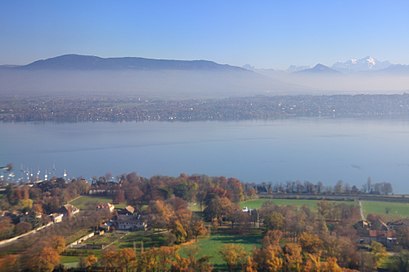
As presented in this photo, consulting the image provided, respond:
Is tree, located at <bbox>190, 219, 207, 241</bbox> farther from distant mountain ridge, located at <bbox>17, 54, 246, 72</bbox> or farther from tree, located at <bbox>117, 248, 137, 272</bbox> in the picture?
distant mountain ridge, located at <bbox>17, 54, 246, 72</bbox>

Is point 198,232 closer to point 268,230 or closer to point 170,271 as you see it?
point 268,230

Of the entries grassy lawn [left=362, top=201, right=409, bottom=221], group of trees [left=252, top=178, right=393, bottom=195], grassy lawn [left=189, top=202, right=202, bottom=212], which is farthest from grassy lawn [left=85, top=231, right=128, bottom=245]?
grassy lawn [left=362, top=201, right=409, bottom=221]

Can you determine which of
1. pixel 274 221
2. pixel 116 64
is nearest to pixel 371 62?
pixel 116 64

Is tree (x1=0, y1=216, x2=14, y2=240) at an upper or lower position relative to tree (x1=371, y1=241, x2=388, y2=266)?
lower

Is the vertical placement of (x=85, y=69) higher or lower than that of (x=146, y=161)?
higher

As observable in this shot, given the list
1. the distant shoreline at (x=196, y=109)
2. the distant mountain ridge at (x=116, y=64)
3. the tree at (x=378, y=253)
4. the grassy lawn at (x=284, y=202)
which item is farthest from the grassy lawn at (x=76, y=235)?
the distant mountain ridge at (x=116, y=64)

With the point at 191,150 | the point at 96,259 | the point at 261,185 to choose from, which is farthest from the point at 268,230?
the point at 191,150
